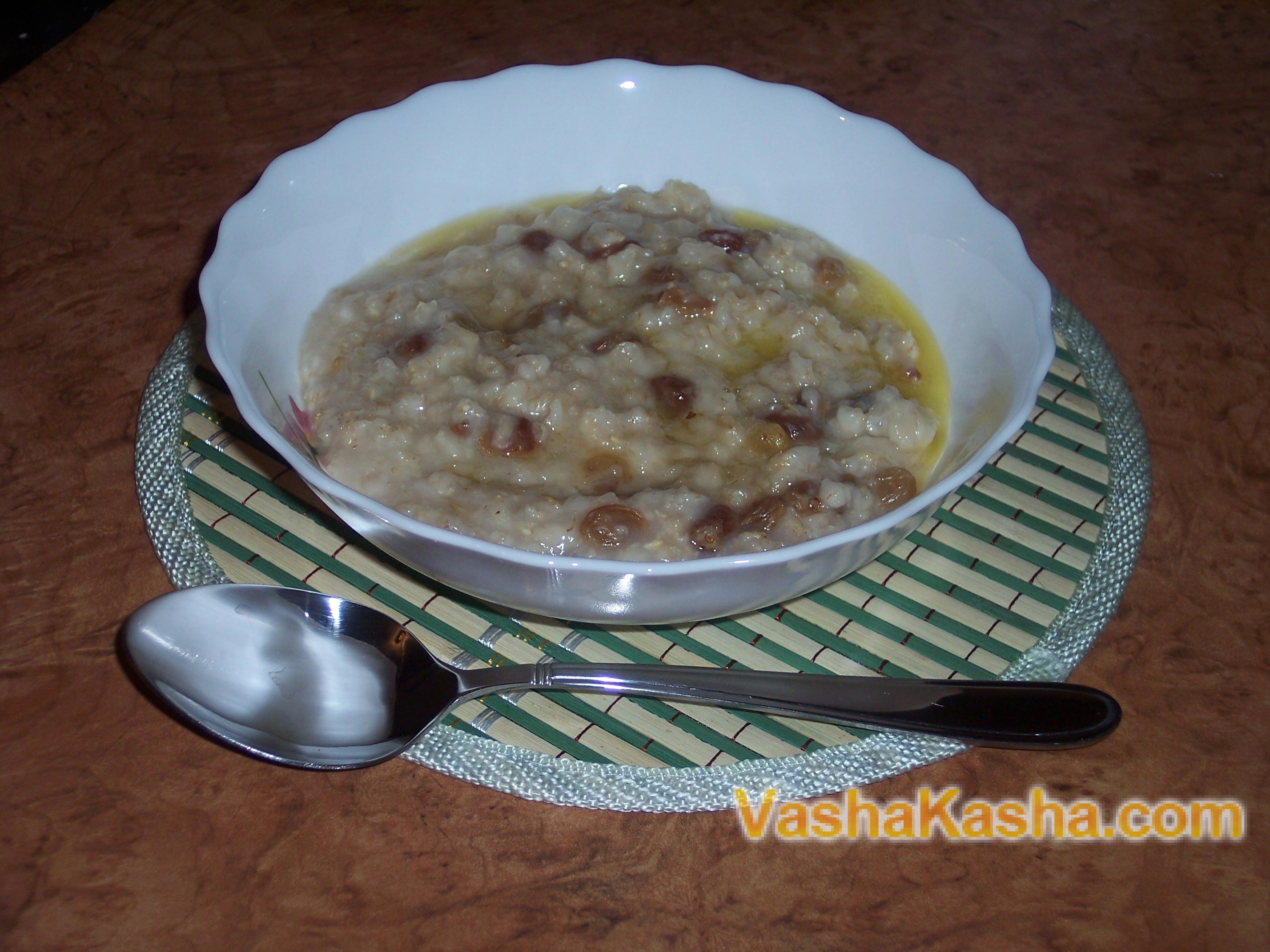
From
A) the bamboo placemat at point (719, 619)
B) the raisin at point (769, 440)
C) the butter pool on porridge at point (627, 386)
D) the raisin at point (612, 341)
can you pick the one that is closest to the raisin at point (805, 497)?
the butter pool on porridge at point (627, 386)

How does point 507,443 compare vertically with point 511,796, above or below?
Answer: above

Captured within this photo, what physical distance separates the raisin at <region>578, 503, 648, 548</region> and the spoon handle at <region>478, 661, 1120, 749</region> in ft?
Result: 0.82

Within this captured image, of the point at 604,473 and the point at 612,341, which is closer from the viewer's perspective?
the point at 604,473

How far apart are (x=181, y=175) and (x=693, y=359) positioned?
1.95 metres

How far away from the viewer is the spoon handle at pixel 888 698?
209 cm

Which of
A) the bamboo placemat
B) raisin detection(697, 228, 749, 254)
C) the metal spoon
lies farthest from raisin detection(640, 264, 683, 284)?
the metal spoon

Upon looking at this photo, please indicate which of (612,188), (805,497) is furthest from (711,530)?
(612,188)

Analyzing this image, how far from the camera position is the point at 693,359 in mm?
2627

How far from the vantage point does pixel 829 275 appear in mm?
2871

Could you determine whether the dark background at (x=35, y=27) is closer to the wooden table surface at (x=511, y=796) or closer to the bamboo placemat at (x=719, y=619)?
the wooden table surface at (x=511, y=796)

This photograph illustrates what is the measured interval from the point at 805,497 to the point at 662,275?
2.62ft

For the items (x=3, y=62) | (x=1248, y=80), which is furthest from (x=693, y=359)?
(x=3, y=62)

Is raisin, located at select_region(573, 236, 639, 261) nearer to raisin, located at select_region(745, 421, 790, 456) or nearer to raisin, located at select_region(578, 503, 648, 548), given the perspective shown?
raisin, located at select_region(745, 421, 790, 456)

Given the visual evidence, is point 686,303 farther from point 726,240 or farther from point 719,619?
point 719,619
